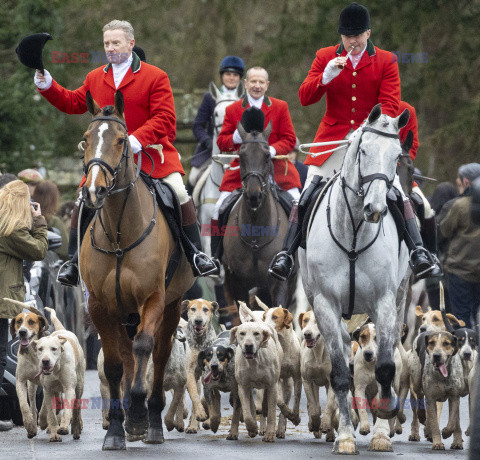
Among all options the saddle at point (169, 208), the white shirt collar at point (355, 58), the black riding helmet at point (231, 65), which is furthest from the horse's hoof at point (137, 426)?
the black riding helmet at point (231, 65)

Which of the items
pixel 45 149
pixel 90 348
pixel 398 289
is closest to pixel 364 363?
pixel 398 289

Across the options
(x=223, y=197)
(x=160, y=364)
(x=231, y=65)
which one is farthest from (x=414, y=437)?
(x=231, y=65)

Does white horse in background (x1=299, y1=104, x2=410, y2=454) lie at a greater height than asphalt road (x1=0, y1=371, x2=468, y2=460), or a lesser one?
greater

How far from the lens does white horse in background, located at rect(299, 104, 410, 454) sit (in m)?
9.02

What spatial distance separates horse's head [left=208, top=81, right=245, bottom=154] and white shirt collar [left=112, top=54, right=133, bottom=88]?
5.90m

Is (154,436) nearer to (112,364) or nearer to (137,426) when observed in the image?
(112,364)

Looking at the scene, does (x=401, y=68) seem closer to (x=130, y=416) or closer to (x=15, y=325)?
(x=15, y=325)

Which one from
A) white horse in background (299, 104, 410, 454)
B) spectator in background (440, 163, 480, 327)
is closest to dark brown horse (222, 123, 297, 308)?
spectator in background (440, 163, 480, 327)

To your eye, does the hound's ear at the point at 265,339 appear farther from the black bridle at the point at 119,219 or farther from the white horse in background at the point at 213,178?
the white horse in background at the point at 213,178

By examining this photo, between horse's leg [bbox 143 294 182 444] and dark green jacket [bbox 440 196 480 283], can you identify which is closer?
horse's leg [bbox 143 294 182 444]

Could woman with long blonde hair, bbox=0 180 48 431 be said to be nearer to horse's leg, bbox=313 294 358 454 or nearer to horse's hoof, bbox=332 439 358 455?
horse's leg, bbox=313 294 358 454

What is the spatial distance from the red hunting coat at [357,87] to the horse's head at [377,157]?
1.15 m

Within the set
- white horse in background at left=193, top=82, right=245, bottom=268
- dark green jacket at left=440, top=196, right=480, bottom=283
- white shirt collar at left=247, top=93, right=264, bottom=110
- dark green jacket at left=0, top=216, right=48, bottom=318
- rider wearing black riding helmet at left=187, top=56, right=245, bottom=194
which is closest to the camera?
dark green jacket at left=0, top=216, right=48, bottom=318

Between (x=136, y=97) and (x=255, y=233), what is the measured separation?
151 inches
